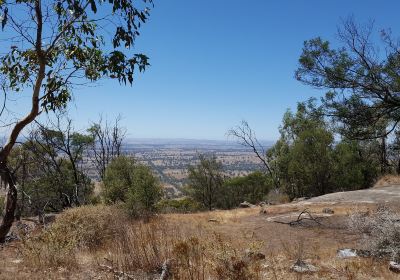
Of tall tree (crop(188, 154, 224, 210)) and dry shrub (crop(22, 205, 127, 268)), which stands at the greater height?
dry shrub (crop(22, 205, 127, 268))

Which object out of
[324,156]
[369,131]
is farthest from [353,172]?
[369,131]

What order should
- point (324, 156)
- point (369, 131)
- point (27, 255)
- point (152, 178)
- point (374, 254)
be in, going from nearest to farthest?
point (27, 255) < point (374, 254) < point (369, 131) < point (152, 178) < point (324, 156)

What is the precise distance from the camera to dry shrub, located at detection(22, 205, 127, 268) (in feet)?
22.7

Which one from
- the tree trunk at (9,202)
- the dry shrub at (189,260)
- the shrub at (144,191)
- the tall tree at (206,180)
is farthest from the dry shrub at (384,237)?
the tall tree at (206,180)

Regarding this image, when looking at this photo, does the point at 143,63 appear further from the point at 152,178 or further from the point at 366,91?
the point at 152,178

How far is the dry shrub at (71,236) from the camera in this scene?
6.92m

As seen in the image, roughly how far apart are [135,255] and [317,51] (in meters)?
13.2

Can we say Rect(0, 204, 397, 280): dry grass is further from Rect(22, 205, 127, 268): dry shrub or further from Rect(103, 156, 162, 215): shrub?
Rect(103, 156, 162, 215): shrub

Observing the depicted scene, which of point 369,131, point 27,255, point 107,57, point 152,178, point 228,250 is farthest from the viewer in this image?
point 152,178

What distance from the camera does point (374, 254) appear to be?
336 inches

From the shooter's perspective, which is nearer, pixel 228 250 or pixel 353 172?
pixel 228 250

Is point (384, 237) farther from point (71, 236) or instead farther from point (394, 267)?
point (71, 236)

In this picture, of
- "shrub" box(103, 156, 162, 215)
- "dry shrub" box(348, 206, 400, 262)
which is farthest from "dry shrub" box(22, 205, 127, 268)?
"shrub" box(103, 156, 162, 215)

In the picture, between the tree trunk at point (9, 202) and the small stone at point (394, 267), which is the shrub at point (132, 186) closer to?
the small stone at point (394, 267)
